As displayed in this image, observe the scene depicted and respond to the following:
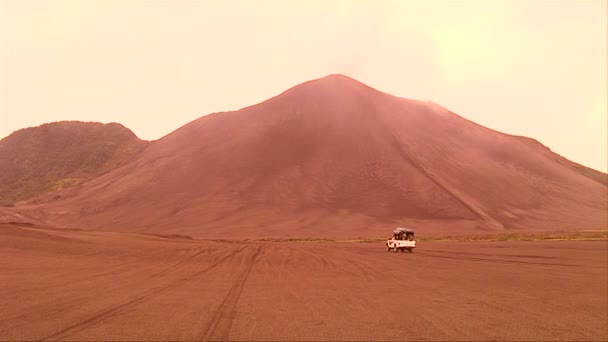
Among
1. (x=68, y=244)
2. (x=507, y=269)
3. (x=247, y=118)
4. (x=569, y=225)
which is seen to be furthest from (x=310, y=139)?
(x=507, y=269)

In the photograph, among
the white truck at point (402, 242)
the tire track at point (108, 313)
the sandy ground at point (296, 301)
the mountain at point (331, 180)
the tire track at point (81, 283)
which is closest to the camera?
the tire track at point (108, 313)

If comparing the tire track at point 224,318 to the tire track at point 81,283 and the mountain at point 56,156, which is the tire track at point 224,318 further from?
the mountain at point 56,156

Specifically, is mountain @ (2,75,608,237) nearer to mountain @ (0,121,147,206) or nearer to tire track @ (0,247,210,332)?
mountain @ (0,121,147,206)

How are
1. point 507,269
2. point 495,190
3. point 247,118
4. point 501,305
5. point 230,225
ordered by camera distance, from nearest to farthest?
point 501,305
point 507,269
point 230,225
point 495,190
point 247,118

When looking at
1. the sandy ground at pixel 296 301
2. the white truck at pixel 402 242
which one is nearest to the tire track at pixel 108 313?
the sandy ground at pixel 296 301

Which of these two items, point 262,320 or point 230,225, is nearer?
point 262,320

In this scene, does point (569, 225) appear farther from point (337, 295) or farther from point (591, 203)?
point (337, 295)

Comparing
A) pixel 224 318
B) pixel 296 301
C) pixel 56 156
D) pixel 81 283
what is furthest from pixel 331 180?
pixel 224 318

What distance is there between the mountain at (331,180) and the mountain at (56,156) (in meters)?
13.0

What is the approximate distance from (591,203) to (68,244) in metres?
122

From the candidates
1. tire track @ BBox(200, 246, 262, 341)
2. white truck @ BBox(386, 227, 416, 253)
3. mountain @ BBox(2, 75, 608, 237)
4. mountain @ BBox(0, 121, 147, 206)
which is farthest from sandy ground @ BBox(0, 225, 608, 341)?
mountain @ BBox(0, 121, 147, 206)

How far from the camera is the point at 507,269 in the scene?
26141mm

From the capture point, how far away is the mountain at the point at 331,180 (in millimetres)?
104125

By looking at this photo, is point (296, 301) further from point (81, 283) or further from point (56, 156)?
point (56, 156)
